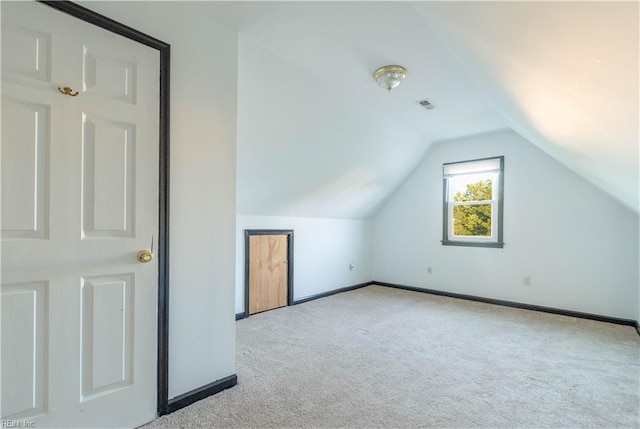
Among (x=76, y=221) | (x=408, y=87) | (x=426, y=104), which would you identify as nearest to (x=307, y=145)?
(x=408, y=87)

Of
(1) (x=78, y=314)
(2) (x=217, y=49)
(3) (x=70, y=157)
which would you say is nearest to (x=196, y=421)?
(1) (x=78, y=314)

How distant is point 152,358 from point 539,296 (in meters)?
4.24

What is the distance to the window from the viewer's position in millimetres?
4239

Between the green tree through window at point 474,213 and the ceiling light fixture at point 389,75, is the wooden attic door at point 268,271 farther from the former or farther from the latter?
the green tree through window at point 474,213

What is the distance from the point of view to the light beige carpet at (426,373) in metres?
1.68

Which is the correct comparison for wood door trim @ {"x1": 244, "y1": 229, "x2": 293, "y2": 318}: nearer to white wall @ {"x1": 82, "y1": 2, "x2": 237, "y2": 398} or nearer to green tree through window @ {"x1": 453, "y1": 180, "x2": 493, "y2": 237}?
white wall @ {"x1": 82, "y1": 2, "x2": 237, "y2": 398}

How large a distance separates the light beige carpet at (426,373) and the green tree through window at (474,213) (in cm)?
125

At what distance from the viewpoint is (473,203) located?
4441 millimetres

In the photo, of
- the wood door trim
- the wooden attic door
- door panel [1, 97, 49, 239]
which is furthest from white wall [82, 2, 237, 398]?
the wooden attic door

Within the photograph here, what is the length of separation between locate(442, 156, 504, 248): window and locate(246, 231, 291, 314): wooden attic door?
2.42 metres

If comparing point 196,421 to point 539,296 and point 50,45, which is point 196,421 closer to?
point 50,45

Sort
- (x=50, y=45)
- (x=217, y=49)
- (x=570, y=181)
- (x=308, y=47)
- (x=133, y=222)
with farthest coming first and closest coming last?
(x=570, y=181)
(x=308, y=47)
(x=217, y=49)
(x=133, y=222)
(x=50, y=45)

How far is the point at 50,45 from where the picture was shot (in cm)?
132

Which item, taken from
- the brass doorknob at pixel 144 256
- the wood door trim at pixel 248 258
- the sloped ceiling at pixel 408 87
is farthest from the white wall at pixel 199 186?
the wood door trim at pixel 248 258
